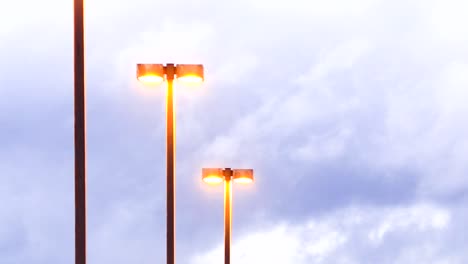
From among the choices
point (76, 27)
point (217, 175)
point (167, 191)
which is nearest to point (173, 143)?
point (167, 191)

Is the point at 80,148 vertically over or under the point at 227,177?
over

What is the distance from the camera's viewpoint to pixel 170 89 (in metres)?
17.3

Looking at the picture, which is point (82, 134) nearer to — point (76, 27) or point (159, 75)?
point (76, 27)

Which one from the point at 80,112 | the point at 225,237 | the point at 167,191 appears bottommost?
the point at 225,237

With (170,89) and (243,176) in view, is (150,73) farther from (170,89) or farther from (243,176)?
(243,176)

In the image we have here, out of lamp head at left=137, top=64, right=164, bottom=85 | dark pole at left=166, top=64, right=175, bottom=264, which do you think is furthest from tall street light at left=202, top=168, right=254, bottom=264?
lamp head at left=137, top=64, right=164, bottom=85

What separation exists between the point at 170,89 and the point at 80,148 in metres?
5.62

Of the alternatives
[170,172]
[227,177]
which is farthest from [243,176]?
→ [170,172]

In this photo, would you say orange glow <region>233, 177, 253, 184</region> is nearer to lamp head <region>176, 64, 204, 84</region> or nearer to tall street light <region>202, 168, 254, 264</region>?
tall street light <region>202, 168, 254, 264</region>

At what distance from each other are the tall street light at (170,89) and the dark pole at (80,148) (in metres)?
4.90

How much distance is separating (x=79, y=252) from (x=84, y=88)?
1699 mm

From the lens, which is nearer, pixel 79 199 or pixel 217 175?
pixel 79 199

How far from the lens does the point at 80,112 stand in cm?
1180

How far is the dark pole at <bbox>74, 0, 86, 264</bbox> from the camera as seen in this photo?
457 inches
